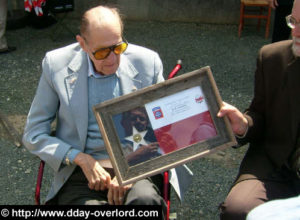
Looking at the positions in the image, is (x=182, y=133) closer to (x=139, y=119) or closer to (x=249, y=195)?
(x=139, y=119)

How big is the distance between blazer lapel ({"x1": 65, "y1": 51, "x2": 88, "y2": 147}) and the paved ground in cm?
133

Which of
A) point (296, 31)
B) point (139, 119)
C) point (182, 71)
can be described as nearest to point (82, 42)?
point (139, 119)

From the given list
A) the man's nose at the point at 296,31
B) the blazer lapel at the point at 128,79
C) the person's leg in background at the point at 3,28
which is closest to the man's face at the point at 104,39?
the blazer lapel at the point at 128,79

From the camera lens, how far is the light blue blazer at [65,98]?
2.42 metres

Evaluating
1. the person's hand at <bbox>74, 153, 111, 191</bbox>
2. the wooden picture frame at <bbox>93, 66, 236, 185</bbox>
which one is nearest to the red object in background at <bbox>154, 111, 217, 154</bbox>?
the wooden picture frame at <bbox>93, 66, 236, 185</bbox>

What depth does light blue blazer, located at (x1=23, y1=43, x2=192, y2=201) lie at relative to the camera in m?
2.42

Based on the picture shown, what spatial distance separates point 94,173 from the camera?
228 cm

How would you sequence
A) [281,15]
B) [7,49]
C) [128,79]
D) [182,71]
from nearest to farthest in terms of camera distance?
[128,79] < [281,15] < [182,71] < [7,49]

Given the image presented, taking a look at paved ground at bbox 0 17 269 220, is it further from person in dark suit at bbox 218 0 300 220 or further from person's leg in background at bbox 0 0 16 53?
person in dark suit at bbox 218 0 300 220

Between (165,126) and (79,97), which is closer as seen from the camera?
(165,126)

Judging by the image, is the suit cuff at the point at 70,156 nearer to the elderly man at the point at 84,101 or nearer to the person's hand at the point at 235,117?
the elderly man at the point at 84,101

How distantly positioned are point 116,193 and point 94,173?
6.7 inches

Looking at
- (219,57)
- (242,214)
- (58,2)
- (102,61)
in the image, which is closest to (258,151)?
(242,214)

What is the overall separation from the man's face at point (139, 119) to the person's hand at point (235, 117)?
0.39 m
